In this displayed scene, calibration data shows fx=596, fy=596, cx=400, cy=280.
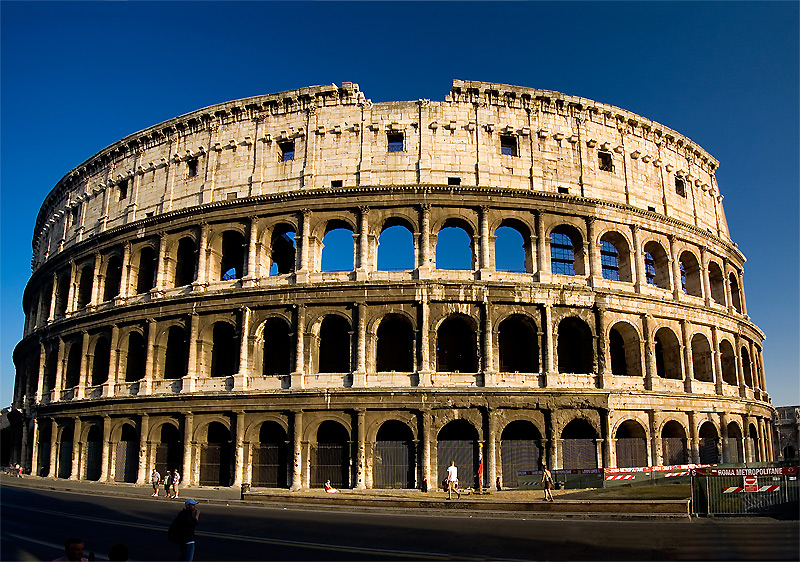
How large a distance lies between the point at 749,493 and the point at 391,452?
12810mm

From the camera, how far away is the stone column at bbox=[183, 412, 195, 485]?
2569cm

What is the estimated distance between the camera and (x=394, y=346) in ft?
86.4

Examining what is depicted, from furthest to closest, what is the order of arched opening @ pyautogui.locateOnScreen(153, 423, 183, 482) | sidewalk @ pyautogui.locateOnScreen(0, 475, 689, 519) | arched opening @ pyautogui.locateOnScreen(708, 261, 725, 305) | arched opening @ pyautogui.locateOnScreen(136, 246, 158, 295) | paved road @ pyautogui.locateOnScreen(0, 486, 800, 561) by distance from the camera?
arched opening @ pyautogui.locateOnScreen(708, 261, 725, 305) < arched opening @ pyautogui.locateOnScreen(136, 246, 158, 295) < arched opening @ pyautogui.locateOnScreen(153, 423, 183, 482) < sidewalk @ pyautogui.locateOnScreen(0, 475, 689, 519) < paved road @ pyautogui.locateOnScreen(0, 486, 800, 561)

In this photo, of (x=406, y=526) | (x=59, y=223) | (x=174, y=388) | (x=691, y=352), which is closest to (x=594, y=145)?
(x=691, y=352)

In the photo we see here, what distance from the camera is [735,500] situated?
15.5m

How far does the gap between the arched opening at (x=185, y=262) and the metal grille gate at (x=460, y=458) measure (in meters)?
14.8

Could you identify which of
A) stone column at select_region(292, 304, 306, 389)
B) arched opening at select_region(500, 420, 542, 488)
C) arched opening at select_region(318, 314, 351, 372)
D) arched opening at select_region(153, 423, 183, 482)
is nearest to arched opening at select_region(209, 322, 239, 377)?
arched opening at select_region(153, 423, 183, 482)

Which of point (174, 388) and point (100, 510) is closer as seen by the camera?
point (100, 510)

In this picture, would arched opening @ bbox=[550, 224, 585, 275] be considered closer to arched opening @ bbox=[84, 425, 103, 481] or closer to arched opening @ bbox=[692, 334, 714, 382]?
arched opening @ bbox=[692, 334, 714, 382]

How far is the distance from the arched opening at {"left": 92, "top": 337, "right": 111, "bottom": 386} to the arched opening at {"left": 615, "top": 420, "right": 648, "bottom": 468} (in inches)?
976

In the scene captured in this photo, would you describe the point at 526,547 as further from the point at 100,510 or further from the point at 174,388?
the point at 174,388

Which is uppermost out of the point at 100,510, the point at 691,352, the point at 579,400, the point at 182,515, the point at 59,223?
the point at 59,223

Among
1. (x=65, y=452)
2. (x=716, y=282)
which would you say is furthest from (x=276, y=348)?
(x=716, y=282)

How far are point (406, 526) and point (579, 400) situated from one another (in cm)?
1258
